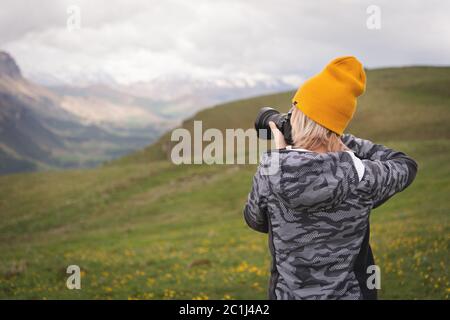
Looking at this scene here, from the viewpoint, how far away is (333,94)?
12.1 feet

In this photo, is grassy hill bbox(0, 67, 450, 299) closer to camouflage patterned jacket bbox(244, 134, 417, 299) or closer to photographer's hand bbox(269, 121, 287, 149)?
camouflage patterned jacket bbox(244, 134, 417, 299)

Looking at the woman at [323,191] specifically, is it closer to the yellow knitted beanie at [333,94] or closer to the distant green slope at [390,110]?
the yellow knitted beanie at [333,94]

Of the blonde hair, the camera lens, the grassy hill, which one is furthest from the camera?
the grassy hill

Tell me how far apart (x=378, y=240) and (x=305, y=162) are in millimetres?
13758

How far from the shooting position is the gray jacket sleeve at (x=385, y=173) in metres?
3.71

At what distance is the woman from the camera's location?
142 inches

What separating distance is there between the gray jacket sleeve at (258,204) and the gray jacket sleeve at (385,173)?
0.83 metres

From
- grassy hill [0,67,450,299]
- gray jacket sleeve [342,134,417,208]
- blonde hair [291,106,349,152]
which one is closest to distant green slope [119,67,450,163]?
grassy hill [0,67,450,299]

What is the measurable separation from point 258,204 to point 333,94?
1.12 m

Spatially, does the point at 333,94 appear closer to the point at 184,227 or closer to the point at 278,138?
the point at 278,138

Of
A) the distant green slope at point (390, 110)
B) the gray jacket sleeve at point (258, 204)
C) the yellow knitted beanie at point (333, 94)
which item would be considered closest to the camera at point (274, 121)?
the yellow knitted beanie at point (333, 94)

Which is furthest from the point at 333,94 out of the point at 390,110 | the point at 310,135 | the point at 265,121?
the point at 390,110

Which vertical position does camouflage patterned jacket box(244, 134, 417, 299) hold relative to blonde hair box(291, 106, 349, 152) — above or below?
below

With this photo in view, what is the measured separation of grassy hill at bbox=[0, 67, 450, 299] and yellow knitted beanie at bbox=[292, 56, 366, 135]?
7.66m
